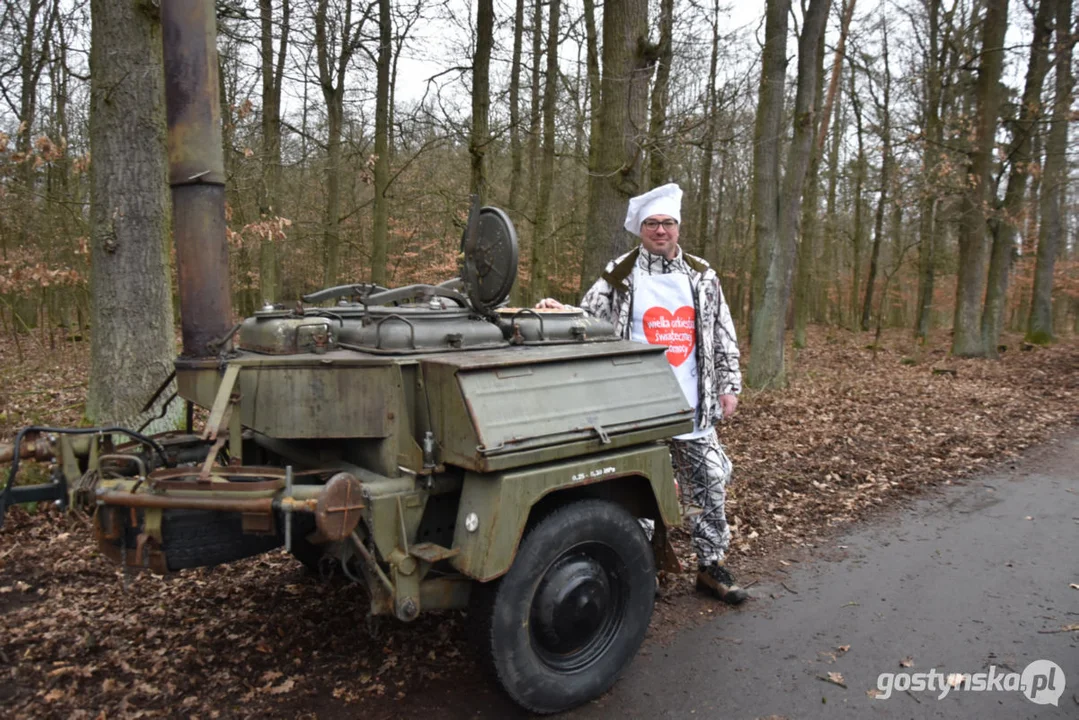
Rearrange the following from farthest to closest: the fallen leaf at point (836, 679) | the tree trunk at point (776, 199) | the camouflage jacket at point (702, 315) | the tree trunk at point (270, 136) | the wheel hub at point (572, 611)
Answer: the tree trunk at point (270, 136) < the tree trunk at point (776, 199) < the camouflage jacket at point (702, 315) < the fallen leaf at point (836, 679) < the wheel hub at point (572, 611)

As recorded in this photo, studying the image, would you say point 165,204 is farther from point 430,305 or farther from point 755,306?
point 755,306

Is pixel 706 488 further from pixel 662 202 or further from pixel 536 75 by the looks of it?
pixel 536 75

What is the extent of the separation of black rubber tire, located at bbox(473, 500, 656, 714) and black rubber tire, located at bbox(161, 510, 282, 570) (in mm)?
1000

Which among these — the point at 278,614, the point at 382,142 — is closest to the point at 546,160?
the point at 382,142

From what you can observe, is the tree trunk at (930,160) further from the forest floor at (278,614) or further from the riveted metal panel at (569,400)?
the riveted metal panel at (569,400)

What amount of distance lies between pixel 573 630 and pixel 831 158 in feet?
80.7

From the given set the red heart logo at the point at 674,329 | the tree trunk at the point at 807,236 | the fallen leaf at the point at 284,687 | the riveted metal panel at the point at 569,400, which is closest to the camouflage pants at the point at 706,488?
the red heart logo at the point at 674,329

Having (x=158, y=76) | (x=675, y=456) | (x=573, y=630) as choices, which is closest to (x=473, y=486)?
(x=573, y=630)

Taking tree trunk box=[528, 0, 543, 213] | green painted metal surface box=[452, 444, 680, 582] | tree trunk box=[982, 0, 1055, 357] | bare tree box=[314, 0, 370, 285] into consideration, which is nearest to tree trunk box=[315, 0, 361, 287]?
bare tree box=[314, 0, 370, 285]

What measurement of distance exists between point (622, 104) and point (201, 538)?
5742mm

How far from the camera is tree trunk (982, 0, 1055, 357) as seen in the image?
50.8 feet

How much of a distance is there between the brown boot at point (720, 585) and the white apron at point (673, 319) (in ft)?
2.58

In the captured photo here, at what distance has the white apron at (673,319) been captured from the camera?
4.05 m

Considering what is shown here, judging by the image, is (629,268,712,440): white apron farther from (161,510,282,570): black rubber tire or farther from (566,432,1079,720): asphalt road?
(161,510,282,570): black rubber tire
